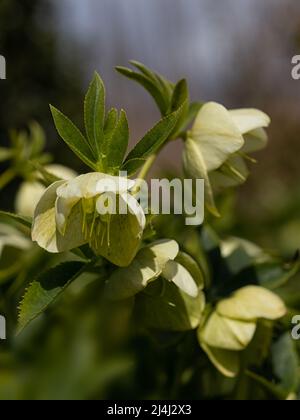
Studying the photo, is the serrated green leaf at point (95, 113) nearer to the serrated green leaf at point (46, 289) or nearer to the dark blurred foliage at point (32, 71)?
the serrated green leaf at point (46, 289)

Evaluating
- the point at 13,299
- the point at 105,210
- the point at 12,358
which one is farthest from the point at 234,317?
the point at 12,358

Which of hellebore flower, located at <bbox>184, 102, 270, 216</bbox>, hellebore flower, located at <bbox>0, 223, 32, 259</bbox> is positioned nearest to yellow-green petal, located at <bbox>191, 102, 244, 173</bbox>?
hellebore flower, located at <bbox>184, 102, 270, 216</bbox>

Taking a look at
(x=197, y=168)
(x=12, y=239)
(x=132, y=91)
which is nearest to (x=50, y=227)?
(x=197, y=168)

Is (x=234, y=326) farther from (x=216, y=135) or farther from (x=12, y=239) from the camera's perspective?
(x=12, y=239)

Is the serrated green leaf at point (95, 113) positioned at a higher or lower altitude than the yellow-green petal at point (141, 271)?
higher

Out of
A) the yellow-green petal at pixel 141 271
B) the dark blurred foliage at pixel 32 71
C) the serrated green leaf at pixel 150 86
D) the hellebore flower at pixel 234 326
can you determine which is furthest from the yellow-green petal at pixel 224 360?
the dark blurred foliage at pixel 32 71

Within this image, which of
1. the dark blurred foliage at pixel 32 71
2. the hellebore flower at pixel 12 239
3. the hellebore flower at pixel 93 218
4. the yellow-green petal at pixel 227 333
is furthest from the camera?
the dark blurred foliage at pixel 32 71
